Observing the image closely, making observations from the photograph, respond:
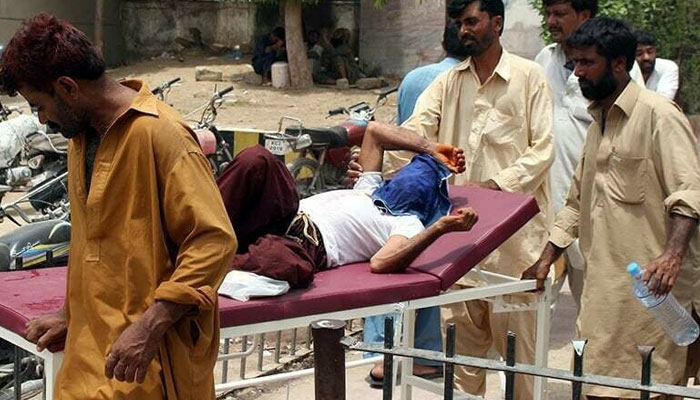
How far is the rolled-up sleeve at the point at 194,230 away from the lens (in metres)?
2.49

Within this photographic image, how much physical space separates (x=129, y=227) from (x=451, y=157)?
6.73 feet

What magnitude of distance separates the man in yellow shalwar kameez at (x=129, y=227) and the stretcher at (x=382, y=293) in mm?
365

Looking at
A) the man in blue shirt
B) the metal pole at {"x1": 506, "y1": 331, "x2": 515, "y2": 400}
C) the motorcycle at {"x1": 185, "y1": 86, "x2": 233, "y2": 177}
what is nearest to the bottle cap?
the metal pole at {"x1": 506, "y1": 331, "x2": 515, "y2": 400}

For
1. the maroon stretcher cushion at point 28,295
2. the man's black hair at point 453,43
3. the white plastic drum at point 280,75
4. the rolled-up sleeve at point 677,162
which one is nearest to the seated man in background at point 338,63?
the white plastic drum at point 280,75

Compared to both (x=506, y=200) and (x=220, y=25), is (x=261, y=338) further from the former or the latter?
(x=220, y=25)

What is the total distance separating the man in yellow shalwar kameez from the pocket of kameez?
66.4 inches

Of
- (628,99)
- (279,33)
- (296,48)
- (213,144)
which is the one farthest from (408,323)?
(279,33)

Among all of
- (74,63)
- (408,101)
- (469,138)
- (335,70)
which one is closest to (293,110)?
(335,70)

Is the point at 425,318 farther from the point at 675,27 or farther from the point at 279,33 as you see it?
the point at 279,33

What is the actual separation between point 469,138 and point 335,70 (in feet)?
→ 45.6

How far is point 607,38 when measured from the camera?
3.62m

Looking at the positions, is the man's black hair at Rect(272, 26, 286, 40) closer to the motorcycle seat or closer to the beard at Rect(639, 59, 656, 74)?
the motorcycle seat

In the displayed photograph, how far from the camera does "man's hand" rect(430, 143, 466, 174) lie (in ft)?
14.3

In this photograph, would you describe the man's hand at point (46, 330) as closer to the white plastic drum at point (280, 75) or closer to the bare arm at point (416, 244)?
the bare arm at point (416, 244)
